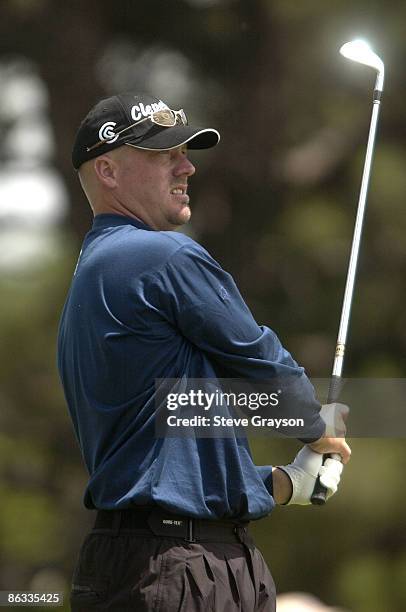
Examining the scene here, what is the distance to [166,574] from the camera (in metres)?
2.53

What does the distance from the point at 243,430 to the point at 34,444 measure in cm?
501

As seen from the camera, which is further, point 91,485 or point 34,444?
point 34,444

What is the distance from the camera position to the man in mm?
2541

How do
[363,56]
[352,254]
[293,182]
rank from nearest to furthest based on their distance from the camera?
[352,254], [363,56], [293,182]

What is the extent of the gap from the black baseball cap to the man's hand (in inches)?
28.0

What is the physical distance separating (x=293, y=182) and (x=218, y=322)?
4.39 meters

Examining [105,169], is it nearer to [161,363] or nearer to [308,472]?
[161,363]

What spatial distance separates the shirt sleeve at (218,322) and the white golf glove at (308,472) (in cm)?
18

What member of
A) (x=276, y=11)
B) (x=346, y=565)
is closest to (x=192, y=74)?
(x=276, y=11)

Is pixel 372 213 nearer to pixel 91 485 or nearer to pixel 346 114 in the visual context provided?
pixel 346 114

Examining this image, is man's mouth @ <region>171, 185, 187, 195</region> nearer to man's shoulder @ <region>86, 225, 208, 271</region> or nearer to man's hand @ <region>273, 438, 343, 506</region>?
man's shoulder @ <region>86, 225, 208, 271</region>

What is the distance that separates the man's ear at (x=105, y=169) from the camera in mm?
2867

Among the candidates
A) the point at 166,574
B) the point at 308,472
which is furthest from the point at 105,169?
the point at 166,574

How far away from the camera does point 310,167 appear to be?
279 inches
